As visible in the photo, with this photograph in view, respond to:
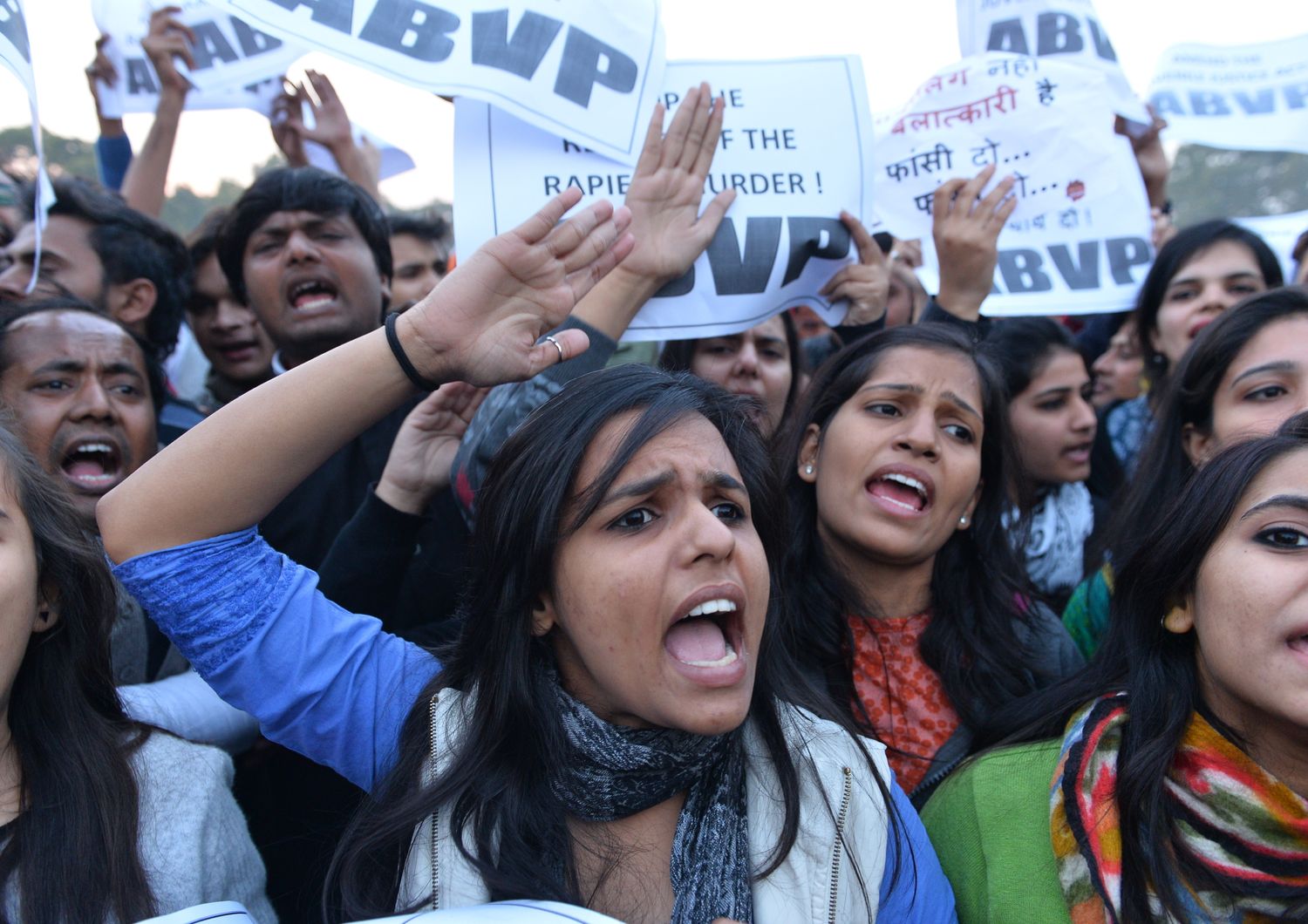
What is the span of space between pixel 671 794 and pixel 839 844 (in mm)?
284

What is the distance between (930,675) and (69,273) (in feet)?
9.64

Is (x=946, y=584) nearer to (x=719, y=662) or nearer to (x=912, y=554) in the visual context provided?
(x=912, y=554)

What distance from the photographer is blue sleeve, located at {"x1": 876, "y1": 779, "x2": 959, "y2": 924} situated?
1.91m

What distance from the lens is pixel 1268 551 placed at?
1.97 meters

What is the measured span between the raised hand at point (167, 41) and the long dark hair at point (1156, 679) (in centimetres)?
351

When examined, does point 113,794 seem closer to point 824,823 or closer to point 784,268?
point 824,823

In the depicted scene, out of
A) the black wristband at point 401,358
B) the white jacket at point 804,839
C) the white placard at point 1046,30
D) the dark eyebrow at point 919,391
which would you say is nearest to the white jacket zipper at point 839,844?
the white jacket at point 804,839

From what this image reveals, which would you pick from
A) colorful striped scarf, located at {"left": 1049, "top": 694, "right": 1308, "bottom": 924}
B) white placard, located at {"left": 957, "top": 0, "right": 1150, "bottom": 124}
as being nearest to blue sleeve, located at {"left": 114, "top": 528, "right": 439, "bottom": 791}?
colorful striped scarf, located at {"left": 1049, "top": 694, "right": 1308, "bottom": 924}

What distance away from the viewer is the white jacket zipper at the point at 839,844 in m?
1.83

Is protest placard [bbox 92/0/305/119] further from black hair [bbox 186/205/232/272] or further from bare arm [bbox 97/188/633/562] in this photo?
bare arm [bbox 97/188/633/562]

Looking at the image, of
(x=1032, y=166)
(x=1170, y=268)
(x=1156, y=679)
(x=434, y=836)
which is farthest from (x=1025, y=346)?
(x=434, y=836)

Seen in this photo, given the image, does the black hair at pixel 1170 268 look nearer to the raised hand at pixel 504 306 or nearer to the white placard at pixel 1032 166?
the white placard at pixel 1032 166

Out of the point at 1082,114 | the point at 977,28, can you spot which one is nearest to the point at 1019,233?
the point at 1082,114

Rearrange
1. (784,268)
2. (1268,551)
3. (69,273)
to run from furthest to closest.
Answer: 1. (69,273)
2. (784,268)
3. (1268,551)
